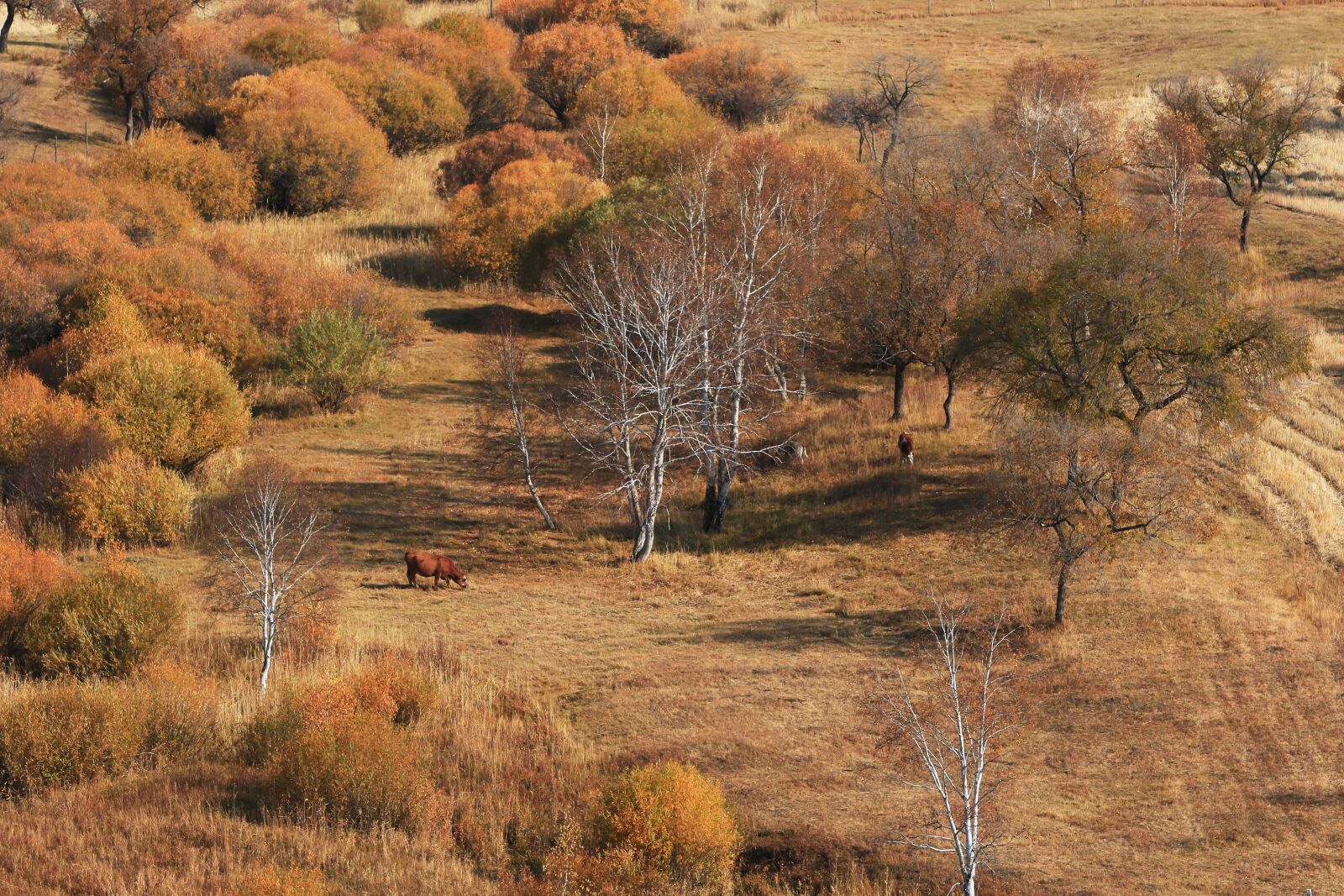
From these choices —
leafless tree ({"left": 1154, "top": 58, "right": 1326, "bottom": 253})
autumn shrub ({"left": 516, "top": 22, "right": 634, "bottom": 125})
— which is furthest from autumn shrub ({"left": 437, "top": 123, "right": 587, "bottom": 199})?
leafless tree ({"left": 1154, "top": 58, "right": 1326, "bottom": 253})

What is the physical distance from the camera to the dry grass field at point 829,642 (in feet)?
57.4

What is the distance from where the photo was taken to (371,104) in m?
66.8

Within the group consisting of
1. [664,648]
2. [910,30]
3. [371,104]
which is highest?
[910,30]

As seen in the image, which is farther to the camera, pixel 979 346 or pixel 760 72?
pixel 760 72

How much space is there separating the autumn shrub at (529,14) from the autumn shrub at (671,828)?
73.6 meters

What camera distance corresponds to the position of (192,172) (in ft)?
182

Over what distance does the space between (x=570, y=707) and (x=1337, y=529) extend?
18.4 metres

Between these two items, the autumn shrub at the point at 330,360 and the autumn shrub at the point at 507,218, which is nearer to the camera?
the autumn shrub at the point at 330,360

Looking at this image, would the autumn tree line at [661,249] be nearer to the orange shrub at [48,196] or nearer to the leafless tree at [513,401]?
the orange shrub at [48,196]

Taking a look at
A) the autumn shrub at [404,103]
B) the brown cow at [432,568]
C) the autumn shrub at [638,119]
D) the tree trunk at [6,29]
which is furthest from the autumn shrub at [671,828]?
the tree trunk at [6,29]

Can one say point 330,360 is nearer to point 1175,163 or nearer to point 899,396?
point 899,396

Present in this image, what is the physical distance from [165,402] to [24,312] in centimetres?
1019

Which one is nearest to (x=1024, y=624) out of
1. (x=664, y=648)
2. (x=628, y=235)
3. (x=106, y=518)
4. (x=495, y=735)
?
(x=664, y=648)

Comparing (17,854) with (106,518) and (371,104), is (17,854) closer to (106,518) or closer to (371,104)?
(106,518)
